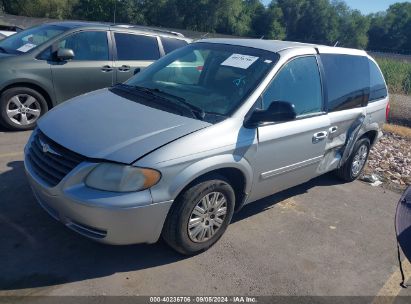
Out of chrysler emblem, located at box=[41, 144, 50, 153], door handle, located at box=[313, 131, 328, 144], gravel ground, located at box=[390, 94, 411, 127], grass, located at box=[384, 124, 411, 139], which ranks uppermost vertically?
chrysler emblem, located at box=[41, 144, 50, 153]

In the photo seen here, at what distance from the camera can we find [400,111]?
502 inches

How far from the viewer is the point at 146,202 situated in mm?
2973

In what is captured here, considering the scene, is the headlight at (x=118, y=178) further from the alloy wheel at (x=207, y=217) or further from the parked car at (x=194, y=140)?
the alloy wheel at (x=207, y=217)

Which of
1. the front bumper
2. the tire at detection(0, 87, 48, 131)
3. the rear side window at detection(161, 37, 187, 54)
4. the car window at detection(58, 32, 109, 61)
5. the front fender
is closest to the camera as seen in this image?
the front bumper

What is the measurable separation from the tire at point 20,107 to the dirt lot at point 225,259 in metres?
1.48

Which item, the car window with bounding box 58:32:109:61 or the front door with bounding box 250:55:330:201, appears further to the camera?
the car window with bounding box 58:32:109:61

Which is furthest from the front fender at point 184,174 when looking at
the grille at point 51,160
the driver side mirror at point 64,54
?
the driver side mirror at point 64,54

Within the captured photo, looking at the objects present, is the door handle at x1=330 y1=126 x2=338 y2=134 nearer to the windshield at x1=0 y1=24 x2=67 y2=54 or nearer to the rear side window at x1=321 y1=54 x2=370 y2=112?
the rear side window at x1=321 y1=54 x2=370 y2=112

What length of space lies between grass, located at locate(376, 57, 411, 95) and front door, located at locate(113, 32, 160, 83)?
43.1 ft

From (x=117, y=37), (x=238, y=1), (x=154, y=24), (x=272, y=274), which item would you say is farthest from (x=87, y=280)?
(x=238, y=1)

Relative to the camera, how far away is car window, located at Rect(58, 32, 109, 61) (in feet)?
21.1

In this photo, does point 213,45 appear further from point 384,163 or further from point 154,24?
point 154,24

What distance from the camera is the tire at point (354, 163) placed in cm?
552

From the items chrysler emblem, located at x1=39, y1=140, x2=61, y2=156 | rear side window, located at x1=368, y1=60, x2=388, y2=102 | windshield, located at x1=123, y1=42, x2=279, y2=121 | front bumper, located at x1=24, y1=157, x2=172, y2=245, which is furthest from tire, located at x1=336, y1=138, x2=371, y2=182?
chrysler emblem, located at x1=39, y1=140, x2=61, y2=156
